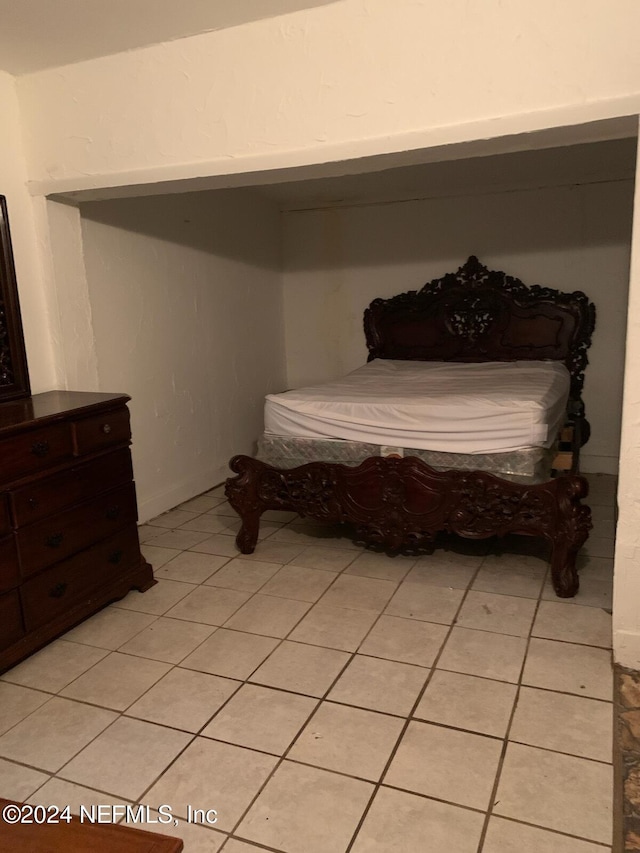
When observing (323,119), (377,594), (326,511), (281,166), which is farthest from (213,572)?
(323,119)

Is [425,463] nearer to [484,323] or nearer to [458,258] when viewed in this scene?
[484,323]

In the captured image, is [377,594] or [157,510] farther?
[157,510]

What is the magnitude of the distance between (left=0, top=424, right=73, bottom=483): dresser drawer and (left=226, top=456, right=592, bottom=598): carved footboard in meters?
0.99

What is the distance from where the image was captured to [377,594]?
2895mm

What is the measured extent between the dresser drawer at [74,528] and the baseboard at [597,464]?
3.40m

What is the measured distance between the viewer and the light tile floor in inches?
66.1

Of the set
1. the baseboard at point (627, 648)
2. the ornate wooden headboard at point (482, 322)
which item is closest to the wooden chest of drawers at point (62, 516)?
the baseboard at point (627, 648)

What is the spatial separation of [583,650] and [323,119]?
2238 mm

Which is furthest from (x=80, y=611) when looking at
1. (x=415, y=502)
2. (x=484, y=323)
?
(x=484, y=323)

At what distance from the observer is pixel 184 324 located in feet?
14.0

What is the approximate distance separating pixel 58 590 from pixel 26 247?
63.8 inches

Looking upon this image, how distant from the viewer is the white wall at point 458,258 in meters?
4.53

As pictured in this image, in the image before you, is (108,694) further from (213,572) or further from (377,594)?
(377,594)

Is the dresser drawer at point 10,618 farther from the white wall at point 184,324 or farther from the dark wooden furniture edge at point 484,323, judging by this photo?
the dark wooden furniture edge at point 484,323
